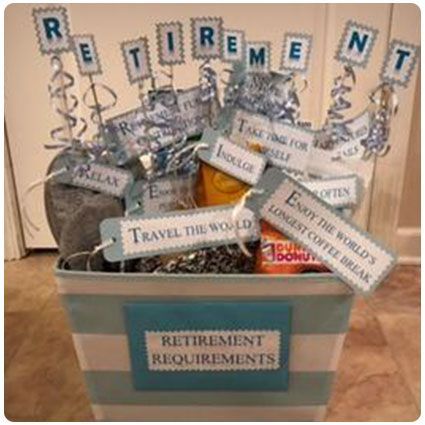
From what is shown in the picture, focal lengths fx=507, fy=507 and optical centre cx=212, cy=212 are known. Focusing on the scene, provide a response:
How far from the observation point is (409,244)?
44.2 inches

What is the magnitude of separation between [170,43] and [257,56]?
0.08 meters

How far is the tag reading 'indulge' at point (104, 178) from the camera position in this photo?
0.46 m

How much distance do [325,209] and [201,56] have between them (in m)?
0.17

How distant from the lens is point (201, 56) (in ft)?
1.48

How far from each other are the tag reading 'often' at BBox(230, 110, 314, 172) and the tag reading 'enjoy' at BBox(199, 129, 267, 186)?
1 centimetres

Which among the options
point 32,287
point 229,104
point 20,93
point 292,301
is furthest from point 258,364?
point 20,93

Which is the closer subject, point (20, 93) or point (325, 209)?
point (325, 209)

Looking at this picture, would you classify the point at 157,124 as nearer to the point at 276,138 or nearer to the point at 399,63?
the point at 276,138

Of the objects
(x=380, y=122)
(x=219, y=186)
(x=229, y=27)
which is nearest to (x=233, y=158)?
(x=219, y=186)

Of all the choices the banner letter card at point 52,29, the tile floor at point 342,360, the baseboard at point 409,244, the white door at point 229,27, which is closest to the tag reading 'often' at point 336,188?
the banner letter card at point 52,29

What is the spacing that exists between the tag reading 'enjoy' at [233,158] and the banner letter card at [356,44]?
118 mm

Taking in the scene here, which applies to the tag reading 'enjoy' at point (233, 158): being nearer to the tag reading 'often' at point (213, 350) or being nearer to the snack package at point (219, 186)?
the snack package at point (219, 186)

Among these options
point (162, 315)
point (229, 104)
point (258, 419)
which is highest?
point (229, 104)

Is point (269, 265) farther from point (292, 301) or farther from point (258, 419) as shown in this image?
point (258, 419)
